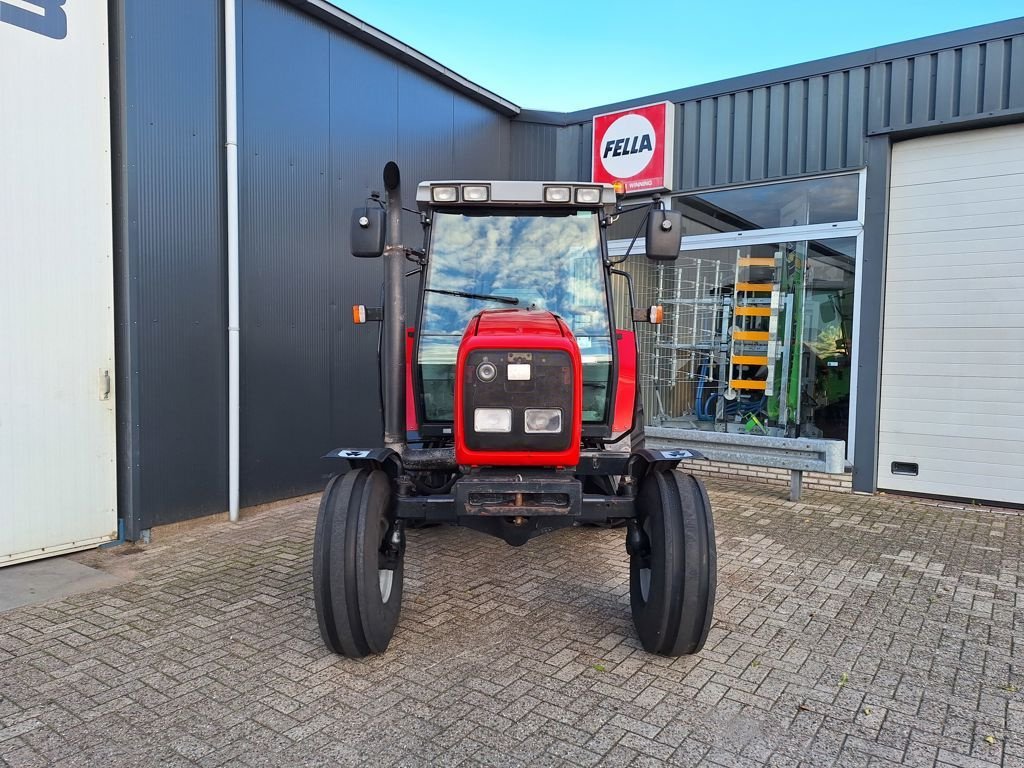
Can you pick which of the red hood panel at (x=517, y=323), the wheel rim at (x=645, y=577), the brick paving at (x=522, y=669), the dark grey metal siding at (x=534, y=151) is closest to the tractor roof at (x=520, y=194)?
the red hood panel at (x=517, y=323)

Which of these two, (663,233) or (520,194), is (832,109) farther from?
(520,194)

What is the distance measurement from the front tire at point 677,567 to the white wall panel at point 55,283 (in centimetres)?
413

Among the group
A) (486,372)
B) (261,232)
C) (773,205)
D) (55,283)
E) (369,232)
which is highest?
(773,205)

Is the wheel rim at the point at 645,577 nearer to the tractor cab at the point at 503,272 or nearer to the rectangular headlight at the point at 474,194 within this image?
the tractor cab at the point at 503,272

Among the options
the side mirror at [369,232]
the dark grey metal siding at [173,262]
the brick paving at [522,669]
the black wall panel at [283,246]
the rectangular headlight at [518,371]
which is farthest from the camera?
the black wall panel at [283,246]

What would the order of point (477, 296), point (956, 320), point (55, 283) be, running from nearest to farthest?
1. point (477, 296)
2. point (55, 283)
3. point (956, 320)

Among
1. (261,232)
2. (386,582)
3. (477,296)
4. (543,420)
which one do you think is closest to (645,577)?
(543,420)

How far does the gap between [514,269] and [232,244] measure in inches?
119

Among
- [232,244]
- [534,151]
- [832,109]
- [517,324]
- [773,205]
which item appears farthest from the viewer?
[534,151]

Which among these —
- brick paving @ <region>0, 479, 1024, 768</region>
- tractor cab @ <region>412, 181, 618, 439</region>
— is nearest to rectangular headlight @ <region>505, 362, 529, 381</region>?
tractor cab @ <region>412, 181, 618, 439</region>

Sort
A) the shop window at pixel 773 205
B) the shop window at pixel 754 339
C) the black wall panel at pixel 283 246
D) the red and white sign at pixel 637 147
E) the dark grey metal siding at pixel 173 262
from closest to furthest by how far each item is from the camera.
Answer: the dark grey metal siding at pixel 173 262, the black wall panel at pixel 283 246, the shop window at pixel 773 205, the shop window at pixel 754 339, the red and white sign at pixel 637 147

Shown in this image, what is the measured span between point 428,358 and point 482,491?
42.9 inches

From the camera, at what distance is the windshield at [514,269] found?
411 cm

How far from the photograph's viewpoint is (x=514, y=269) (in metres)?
4.17
